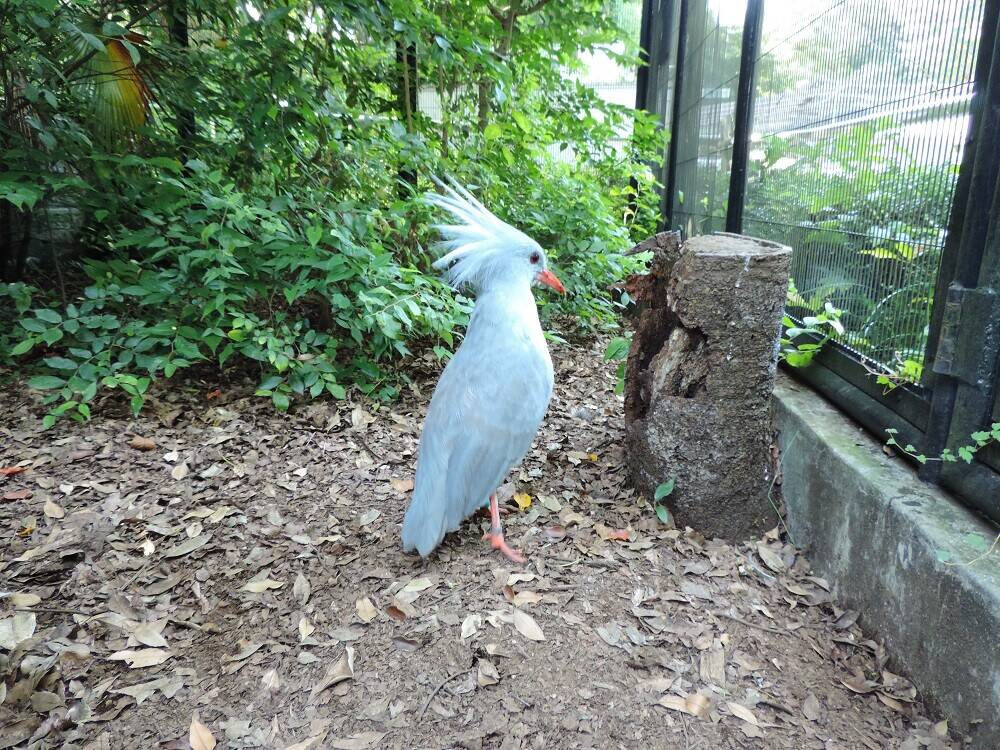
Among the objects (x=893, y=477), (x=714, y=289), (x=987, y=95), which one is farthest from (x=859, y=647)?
(x=987, y=95)

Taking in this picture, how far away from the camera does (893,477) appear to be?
2.21 meters

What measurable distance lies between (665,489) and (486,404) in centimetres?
85

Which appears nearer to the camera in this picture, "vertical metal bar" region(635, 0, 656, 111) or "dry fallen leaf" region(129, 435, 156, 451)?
"dry fallen leaf" region(129, 435, 156, 451)

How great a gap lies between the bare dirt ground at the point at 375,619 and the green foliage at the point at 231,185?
0.60 m

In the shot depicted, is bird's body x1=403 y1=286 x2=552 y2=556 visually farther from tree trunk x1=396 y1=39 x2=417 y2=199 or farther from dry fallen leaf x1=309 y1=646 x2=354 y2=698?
tree trunk x1=396 y1=39 x2=417 y2=199

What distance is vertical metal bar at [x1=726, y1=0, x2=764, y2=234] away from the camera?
12.5 feet

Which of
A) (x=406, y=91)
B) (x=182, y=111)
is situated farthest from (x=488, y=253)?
(x=182, y=111)

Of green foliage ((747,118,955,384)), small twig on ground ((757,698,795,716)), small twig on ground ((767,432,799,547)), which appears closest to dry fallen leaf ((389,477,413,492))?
small twig on ground ((767,432,799,547))

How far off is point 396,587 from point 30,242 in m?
3.87

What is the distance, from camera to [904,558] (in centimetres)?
200

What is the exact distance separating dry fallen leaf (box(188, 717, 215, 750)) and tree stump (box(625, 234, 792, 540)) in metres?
1.87

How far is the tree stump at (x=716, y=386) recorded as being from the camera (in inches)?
97.6

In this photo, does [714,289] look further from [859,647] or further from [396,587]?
[396,587]

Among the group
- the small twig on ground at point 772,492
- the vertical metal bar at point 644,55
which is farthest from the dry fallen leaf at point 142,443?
the vertical metal bar at point 644,55
